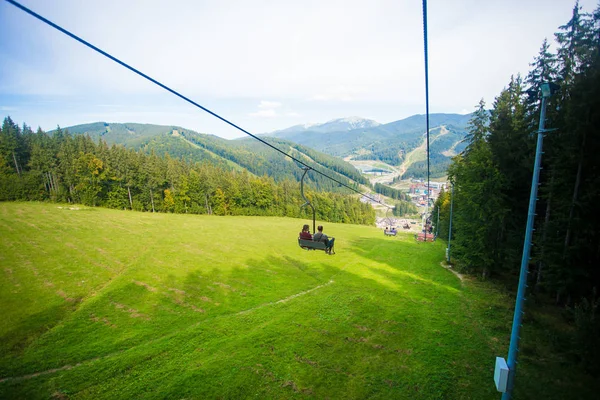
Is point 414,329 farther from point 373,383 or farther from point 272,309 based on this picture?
point 272,309

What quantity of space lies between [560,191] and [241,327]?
23.5 m

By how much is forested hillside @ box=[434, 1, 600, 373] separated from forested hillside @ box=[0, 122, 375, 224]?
64576mm

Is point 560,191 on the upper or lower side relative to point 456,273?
upper

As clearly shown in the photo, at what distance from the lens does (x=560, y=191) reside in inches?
715

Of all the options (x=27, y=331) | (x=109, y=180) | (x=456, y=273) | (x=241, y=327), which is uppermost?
(x=109, y=180)

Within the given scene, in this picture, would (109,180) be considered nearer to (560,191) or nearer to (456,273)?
(456,273)

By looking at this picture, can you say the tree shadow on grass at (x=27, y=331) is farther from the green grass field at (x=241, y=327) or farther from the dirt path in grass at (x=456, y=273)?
the dirt path in grass at (x=456, y=273)

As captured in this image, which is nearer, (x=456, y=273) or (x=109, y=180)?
(x=456, y=273)

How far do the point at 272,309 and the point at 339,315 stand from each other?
214 inches

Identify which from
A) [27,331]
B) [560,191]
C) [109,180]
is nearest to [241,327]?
[27,331]

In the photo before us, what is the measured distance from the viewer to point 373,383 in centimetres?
1355

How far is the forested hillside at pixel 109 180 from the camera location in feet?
232

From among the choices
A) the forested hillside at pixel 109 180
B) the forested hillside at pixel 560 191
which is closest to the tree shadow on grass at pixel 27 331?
the forested hillside at pixel 560 191

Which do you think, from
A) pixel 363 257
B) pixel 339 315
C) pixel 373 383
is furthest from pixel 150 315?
pixel 363 257
